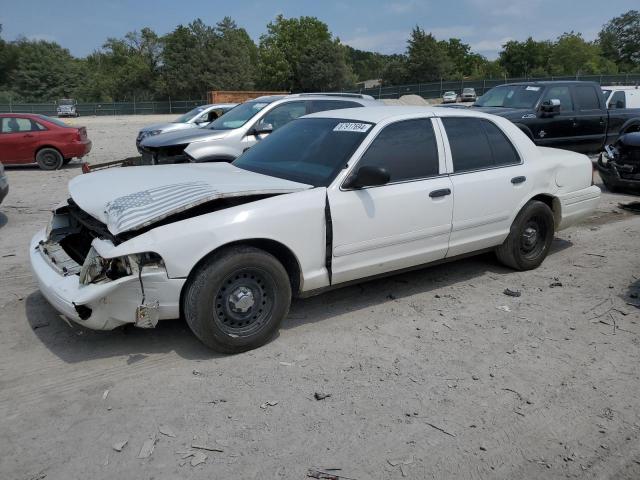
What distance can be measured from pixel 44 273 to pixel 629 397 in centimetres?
403

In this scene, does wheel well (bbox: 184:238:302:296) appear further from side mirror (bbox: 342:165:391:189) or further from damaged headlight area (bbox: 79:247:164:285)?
side mirror (bbox: 342:165:391:189)

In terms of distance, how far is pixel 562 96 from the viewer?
11.2 m

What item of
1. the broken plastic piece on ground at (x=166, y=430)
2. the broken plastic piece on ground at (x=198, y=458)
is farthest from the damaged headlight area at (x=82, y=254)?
the broken plastic piece on ground at (x=198, y=458)

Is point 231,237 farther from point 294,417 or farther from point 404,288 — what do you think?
point 404,288

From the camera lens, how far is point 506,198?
17.1 ft

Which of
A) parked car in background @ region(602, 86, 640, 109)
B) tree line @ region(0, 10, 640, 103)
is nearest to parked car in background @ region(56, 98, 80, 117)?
tree line @ region(0, 10, 640, 103)

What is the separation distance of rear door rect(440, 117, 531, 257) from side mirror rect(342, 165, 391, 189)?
0.96 m

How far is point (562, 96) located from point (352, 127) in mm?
8218

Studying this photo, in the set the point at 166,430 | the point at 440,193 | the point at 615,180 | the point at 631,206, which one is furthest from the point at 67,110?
the point at 166,430

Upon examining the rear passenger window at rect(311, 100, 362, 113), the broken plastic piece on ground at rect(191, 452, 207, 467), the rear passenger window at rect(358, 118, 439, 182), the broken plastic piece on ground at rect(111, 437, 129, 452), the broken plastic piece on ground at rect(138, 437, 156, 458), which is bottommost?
the broken plastic piece on ground at rect(191, 452, 207, 467)

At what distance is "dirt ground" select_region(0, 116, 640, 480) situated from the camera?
2822mm

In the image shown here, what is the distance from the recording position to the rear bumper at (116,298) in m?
3.50

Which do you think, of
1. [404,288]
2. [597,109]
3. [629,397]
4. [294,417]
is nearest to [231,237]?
[294,417]

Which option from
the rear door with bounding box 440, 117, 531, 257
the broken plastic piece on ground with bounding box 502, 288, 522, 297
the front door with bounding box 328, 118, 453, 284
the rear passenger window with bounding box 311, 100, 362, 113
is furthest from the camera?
the rear passenger window with bounding box 311, 100, 362, 113
